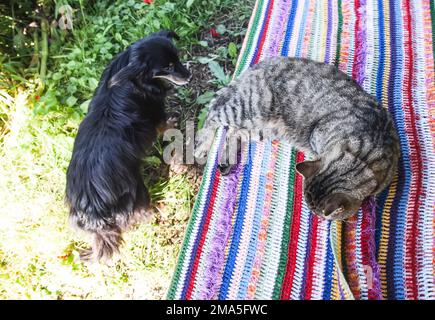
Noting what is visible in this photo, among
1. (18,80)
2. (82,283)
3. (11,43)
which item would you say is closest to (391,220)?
(82,283)

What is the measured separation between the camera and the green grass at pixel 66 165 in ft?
7.04

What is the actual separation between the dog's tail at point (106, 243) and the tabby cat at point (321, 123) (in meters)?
0.73

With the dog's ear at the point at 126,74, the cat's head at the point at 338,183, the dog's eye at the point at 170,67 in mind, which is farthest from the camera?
the dog's eye at the point at 170,67

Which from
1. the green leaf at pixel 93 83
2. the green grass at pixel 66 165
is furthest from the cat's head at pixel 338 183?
the green leaf at pixel 93 83

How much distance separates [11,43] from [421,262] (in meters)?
3.17

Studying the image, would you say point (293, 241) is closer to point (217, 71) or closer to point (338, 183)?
point (338, 183)

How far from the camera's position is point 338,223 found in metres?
1.81

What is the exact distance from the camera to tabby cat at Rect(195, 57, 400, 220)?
1.70 m

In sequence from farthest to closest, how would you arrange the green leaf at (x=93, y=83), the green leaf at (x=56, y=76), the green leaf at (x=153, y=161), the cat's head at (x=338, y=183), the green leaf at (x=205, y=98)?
the green leaf at (x=56, y=76) < the green leaf at (x=93, y=83) < the green leaf at (x=205, y=98) < the green leaf at (x=153, y=161) < the cat's head at (x=338, y=183)

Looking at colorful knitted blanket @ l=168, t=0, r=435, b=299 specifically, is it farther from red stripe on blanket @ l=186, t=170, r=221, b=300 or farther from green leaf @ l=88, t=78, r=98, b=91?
green leaf @ l=88, t=78, r=98, b=91

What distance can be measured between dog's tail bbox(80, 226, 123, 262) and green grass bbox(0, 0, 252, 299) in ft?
0.46

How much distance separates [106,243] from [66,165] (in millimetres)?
752

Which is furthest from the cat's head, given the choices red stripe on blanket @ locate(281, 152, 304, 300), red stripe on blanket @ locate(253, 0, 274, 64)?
red stripe on blanket @ locate(253, 0, 274, 64)

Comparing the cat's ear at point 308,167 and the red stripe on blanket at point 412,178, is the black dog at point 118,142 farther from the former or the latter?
the red stripe on blanket at point 412,178
